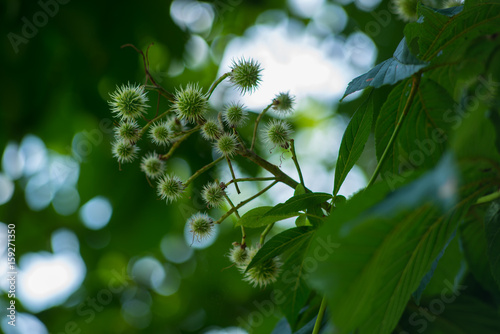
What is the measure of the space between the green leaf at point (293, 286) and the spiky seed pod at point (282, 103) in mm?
409

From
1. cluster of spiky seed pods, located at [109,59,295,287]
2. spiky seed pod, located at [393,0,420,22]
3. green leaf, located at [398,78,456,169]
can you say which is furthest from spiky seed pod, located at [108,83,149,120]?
spiky seed pod, located at [393,0,420,22]

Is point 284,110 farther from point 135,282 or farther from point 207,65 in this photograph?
point 135,282

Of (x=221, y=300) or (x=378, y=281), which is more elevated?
(x=221, y=300)

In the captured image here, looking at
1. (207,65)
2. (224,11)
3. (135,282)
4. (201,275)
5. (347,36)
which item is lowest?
(201,275)

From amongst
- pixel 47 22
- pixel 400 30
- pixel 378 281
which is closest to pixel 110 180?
pixel 47 22

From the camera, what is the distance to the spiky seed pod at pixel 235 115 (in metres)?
1.28

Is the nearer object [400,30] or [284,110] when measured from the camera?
[284,110]

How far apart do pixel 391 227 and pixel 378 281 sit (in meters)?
0.13

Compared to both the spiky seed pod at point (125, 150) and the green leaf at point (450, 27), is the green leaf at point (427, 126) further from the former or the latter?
the spiky seed pod at point (125, 150)

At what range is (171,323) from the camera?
114 inches

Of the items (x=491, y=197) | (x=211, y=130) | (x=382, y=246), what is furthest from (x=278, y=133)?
(x=382, y=246)

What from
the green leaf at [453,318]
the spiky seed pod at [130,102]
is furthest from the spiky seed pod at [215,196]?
the green leaf at [453,318]
